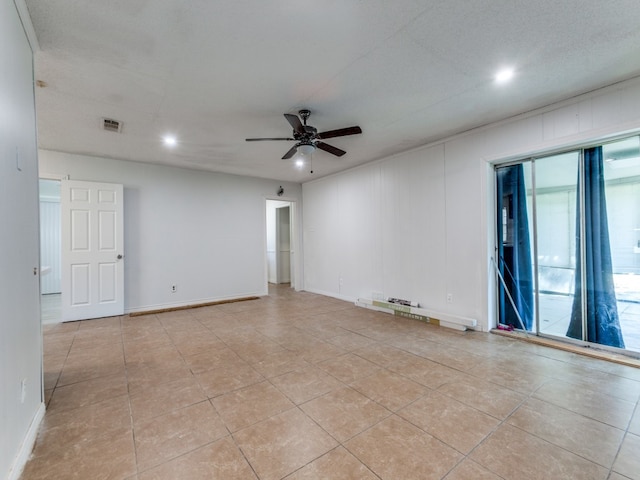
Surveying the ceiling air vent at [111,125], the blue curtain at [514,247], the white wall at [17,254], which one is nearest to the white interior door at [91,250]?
the ceiling air vent at [111,125]

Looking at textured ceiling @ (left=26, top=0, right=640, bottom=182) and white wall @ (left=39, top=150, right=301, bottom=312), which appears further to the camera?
white wall @ (left=39, top=150, right=301, bottom=312)

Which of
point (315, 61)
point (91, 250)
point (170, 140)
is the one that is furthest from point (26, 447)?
point (91, 250)

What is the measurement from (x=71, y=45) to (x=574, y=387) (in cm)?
475

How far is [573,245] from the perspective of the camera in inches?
132

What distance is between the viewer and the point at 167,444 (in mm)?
1799

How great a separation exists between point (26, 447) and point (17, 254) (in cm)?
111

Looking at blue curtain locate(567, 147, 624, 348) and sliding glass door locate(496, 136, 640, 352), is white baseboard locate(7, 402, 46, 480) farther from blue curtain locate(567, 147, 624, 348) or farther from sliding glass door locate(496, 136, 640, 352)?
blue curtain locate(567, 147, 624, 348)

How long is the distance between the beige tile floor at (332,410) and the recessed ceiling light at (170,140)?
2.68 metres

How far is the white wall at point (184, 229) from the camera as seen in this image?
16.4 ft

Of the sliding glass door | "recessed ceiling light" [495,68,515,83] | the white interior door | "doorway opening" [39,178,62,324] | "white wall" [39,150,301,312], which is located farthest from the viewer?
"doorway opening" [39,178,62,324]

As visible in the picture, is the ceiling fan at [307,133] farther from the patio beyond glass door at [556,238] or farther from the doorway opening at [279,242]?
the doorway opening at [279,242]

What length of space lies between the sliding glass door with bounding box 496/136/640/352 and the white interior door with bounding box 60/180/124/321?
5822mm

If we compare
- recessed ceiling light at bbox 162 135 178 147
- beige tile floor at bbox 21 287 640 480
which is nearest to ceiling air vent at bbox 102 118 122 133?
recessed ceiling light at bbox 162 135 178 147

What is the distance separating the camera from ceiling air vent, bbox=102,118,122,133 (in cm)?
342
